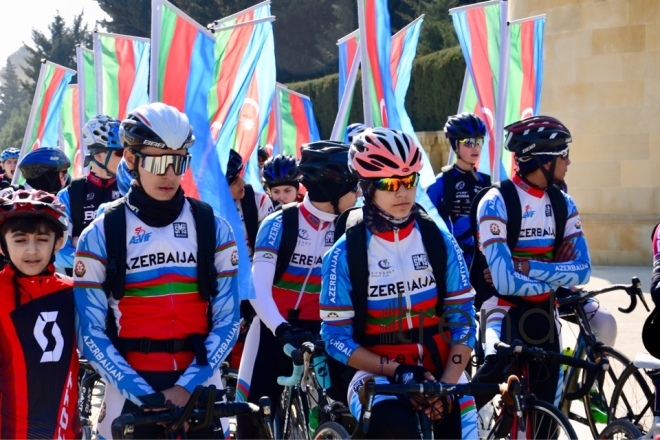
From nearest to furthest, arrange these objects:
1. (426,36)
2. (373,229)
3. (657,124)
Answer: (373,229)
(657,124)
(426,36)

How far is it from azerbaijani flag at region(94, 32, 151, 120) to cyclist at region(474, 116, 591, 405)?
7250 mm

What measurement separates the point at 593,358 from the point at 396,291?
2.30 metres

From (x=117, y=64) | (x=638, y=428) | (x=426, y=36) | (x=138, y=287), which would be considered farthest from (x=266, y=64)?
(x=426, y=36)

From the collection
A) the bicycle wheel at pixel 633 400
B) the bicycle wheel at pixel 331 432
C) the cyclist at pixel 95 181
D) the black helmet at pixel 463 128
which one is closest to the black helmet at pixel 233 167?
the cyclist at pixel 95 181

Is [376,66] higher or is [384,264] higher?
[376,66]

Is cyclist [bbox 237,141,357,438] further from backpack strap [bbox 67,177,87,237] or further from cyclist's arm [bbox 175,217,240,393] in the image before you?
backpack strap [bbox 67,177,87,237]

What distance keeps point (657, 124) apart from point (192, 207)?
15.1 meters

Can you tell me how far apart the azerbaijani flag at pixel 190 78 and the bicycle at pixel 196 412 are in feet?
11.0

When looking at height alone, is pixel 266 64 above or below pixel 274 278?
above

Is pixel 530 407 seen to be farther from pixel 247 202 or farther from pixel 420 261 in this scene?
pixel 247 202

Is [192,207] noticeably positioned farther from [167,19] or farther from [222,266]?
[167,19]

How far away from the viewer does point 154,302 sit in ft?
13.6

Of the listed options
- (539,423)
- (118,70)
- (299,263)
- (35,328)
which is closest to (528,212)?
(539,423)

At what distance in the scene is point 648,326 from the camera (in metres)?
4.74
